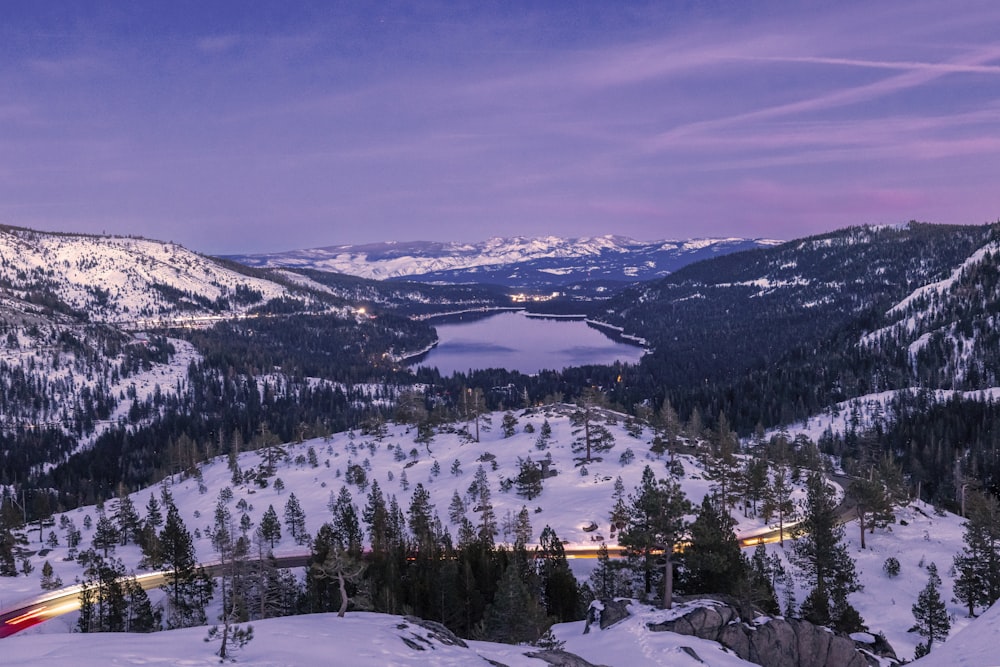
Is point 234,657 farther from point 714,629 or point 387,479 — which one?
point 387,479

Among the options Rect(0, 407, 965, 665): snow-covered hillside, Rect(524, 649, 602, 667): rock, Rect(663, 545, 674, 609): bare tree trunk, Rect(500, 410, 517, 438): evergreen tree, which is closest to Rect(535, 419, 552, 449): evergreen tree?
Rect(0, 407, 965, 665): snow-covered hillside

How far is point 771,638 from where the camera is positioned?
41.2m

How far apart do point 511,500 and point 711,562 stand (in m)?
47.7

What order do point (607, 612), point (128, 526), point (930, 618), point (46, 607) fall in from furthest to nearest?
1. point (128, 526)
2. point (46, 607)
3. point (930, 618)
4. point (607, 612)

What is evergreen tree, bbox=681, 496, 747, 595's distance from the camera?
52.5 metres

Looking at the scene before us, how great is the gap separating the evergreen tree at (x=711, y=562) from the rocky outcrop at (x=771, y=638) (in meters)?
9.79

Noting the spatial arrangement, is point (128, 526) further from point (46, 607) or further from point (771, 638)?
point (771, 638)

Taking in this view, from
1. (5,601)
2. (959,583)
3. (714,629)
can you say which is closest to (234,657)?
(714,629)

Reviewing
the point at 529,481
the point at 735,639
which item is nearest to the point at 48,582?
the point at 529,481

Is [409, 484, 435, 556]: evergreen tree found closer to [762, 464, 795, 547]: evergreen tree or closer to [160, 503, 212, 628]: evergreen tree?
[160, 503, 212, 628]: evergreen tree

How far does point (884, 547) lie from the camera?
258ft

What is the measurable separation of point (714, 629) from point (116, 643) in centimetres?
3491

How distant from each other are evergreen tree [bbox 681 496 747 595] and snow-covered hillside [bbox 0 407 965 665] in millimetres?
13512

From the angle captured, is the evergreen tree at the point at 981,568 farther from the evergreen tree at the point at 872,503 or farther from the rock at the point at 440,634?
the rock at the point at 440,634
